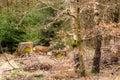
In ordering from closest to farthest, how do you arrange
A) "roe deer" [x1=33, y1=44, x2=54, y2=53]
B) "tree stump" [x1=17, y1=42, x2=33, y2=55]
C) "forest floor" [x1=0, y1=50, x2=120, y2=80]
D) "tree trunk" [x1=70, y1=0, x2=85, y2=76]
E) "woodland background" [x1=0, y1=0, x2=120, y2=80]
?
1. "woodland background" [x1=0, y1=0, x2=120, y2=80]
2. "tree trunk" [x1=70, y1=0, x2=85, y2=76]
3. "forest floor" [x1=0, y1=50, x2=120, y2=80]
4. "tree stump" [x1=17, y1=42, x2=33, y2=55]
5. "roe deer" [x1=33, y1=44, x2=54, y2=53]

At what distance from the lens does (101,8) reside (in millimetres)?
13555

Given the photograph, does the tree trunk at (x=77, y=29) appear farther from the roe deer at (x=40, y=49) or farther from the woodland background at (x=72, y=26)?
the roe deer at (x=40, y=49)

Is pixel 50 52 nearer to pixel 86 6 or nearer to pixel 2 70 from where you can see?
pixel 2 70

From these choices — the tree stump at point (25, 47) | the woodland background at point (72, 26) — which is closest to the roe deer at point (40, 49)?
the woodland background at point (72, 26)

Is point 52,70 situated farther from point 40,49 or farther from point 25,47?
point 40,49

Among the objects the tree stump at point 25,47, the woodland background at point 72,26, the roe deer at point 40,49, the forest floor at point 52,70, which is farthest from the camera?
the roe deer at point 40,49

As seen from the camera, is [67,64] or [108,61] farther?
[108,61]

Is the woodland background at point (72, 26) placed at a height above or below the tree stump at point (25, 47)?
above

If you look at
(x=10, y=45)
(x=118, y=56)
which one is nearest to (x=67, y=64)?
(x=118, y=56)

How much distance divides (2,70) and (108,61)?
4.96 metres

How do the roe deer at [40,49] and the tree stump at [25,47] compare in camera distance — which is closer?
the tree stump at [25,47]

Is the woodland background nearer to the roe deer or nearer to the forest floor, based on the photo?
the forest floor

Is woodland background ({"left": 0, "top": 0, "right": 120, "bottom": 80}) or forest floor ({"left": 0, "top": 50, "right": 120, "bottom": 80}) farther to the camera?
forest floor ({"left": 0, "top": 50, "right": 120, "bottom": 80})

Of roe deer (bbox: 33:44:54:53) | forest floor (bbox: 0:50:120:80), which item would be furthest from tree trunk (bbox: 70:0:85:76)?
roe deer (bbox: 33:44:54:53)
